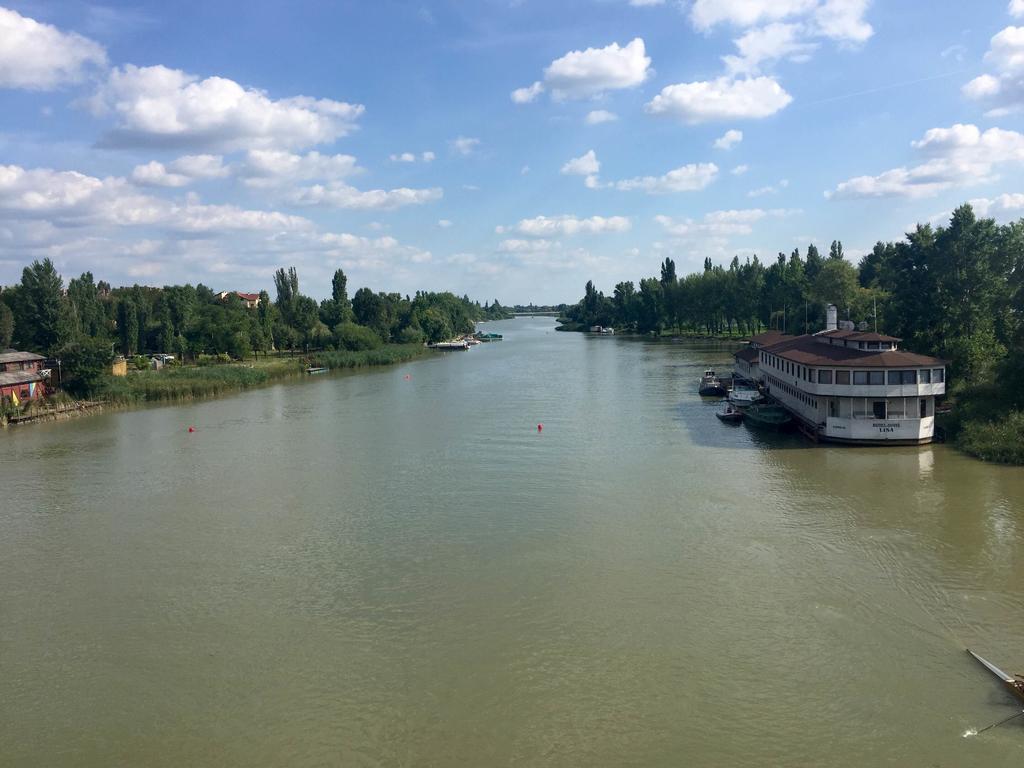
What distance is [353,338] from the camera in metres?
98.0

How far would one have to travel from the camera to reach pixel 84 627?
691 inches

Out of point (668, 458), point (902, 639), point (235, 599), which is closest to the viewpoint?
point (902, 639)

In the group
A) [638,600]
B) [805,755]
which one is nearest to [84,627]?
[638,600]

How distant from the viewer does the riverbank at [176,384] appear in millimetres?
49688

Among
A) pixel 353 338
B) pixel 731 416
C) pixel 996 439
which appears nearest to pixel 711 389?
pixel 731 416

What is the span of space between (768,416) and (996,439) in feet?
37.2

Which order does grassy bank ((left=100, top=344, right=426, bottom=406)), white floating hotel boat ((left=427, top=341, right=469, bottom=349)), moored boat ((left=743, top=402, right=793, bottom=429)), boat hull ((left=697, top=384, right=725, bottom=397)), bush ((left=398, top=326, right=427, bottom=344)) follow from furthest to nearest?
white floating hotel boat ((left=427, top=341, right=469, bottom=349))
bush ((left=398, top=326, right=427, bottom=344))
grassy bank ((left=100, top=344, right=426, bottom=406))
boat hull ((left=697, top=384, right=725, bottom=397))
moored boat ((left=743, top=402, right=793, bottom=429))

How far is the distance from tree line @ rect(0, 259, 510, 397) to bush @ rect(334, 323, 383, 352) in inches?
5.3

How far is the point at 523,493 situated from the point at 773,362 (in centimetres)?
2579

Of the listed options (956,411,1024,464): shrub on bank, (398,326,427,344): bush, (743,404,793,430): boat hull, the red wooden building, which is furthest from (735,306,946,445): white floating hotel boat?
(398,326,427,344): bush

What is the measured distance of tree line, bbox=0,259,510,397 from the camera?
2579 inches

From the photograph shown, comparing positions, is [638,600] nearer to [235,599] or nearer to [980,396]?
[235,599]

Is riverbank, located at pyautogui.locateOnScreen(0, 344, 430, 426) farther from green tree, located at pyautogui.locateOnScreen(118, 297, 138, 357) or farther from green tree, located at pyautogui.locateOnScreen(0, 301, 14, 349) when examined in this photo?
green tree, located at pyautogui.locateOnScreen(0, 301, 14, 349)

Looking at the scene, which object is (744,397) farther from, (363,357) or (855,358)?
(363,357)
